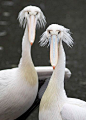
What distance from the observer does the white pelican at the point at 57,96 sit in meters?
3.33

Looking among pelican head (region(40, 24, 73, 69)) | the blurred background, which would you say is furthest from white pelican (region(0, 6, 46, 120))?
the blurred background

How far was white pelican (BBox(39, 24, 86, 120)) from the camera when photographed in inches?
131

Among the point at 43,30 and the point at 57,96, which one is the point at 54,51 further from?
the point at 43,30

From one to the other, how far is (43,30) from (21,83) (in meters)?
4.81

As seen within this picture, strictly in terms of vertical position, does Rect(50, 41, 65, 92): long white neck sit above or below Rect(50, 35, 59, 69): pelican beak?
below

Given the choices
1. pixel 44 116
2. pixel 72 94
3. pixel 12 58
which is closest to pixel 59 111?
pixel 44 116

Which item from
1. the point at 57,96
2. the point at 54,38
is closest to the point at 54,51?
the point at 54,38

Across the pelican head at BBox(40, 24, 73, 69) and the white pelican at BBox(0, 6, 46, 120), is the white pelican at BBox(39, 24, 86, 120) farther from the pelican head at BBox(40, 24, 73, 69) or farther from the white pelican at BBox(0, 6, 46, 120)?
the white pelican at BBox(0, 6, 46, 120)

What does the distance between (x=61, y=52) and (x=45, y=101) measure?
20.3 inches

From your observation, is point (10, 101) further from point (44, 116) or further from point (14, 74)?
point (44, 116)

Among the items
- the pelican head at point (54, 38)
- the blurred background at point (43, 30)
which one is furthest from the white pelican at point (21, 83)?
the blurred background at point (43, 30)

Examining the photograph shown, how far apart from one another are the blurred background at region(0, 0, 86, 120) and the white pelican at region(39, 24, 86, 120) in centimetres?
154

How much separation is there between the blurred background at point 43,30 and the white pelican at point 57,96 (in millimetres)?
1545

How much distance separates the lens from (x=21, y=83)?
157 inches
